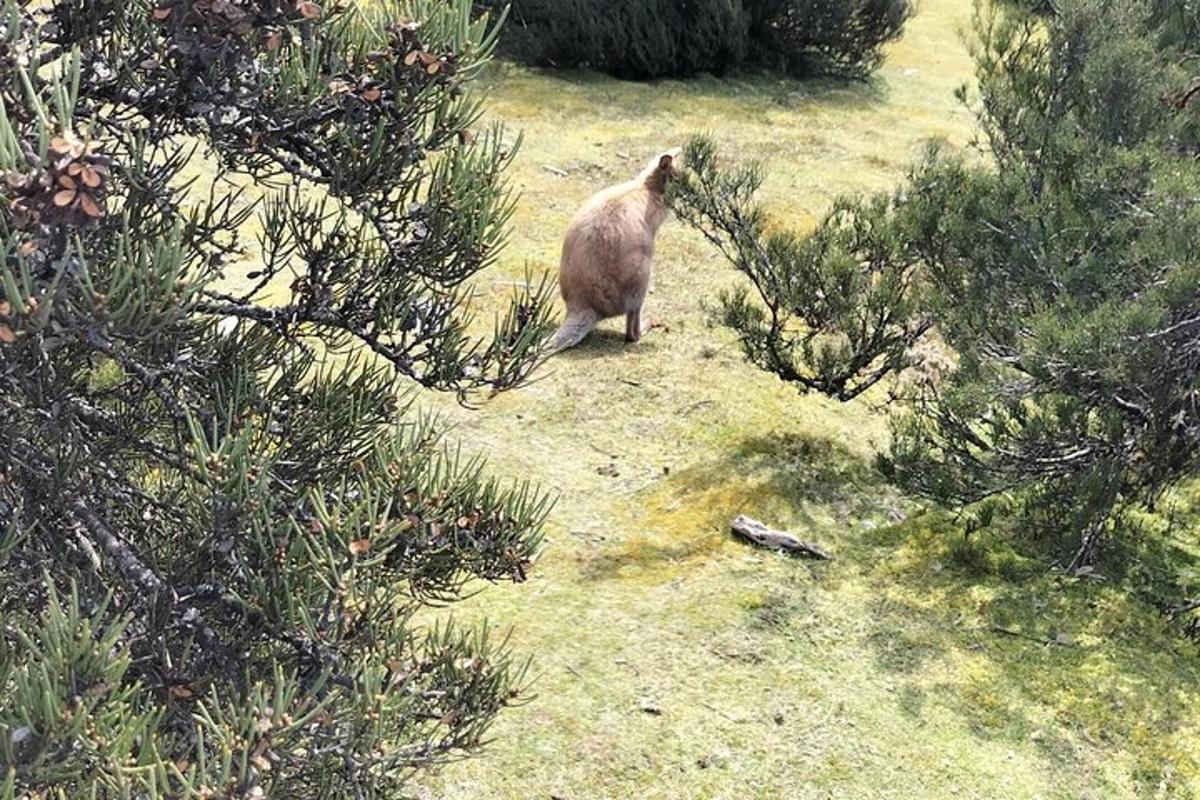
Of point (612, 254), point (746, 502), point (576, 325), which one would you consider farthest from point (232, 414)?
point (576, 325)

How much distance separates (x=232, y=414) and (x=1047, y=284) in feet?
14.9

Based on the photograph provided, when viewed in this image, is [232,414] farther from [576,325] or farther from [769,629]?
[576,325]

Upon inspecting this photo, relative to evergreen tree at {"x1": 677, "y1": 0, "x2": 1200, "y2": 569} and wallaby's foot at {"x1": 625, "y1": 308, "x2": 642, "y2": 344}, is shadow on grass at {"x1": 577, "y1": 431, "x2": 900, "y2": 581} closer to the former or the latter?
evergreen tree at {"x1": 677, "y1": 0, "x2": 1200, "y2": 569}

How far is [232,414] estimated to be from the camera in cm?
237

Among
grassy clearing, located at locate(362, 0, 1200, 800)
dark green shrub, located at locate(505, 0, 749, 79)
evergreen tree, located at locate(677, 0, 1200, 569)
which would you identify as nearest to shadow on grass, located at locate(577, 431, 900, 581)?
grassy clearing, located at locate(362, 0, 1200, 800)

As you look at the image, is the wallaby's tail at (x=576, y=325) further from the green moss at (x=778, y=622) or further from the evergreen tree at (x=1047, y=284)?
the evergreen tree at (x=1047, y=284)

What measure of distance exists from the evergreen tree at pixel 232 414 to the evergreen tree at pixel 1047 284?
3286 mm

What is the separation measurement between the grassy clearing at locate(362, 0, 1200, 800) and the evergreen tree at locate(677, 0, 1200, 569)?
1.38ft

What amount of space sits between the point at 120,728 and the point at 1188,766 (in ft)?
14.8

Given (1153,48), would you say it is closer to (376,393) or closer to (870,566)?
(870,566)

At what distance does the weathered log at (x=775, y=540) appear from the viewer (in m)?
6.05

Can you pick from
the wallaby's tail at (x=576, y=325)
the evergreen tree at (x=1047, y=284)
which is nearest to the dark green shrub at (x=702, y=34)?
the wallaby's tail at (x=576, y=325)

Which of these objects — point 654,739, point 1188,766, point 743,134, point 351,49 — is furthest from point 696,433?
point 743,134

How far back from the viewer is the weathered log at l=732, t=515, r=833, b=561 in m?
6.05
